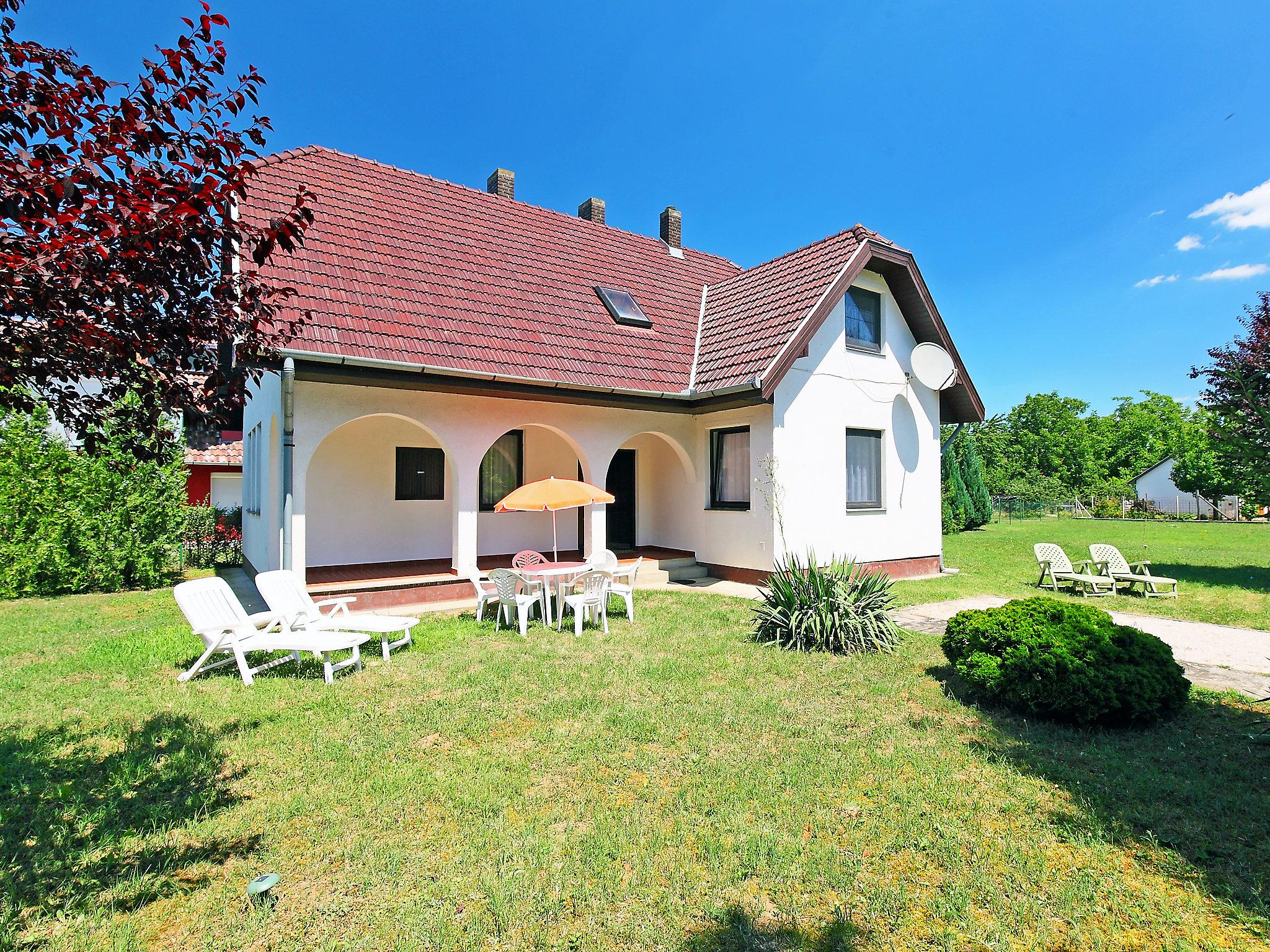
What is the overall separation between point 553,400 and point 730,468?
4126 mm

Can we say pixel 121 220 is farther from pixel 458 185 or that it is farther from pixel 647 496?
pixel 458 185

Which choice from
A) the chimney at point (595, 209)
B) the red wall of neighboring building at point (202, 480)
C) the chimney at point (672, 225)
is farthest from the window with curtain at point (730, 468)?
the red wall of neighboring building at point (202, 480)

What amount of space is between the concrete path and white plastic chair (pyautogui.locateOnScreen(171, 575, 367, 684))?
288 inches

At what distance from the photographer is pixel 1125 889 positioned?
120 inches

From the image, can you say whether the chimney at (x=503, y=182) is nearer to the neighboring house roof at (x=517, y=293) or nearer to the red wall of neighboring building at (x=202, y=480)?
the neighboring house roof at (x=517, y=293)

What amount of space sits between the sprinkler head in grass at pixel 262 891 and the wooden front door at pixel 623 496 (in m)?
12.3

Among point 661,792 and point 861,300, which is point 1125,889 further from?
point 861,300

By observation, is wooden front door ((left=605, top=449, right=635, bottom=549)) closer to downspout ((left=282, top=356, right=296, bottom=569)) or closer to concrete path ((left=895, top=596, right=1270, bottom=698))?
concrete path ((left=895, top=596, right=1270, bottom=698))

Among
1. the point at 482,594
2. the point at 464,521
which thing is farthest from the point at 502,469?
the point at 482,594

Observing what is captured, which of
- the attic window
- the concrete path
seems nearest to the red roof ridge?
the attic window

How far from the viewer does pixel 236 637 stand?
22.2 feet

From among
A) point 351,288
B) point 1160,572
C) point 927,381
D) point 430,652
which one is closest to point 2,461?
point 351,288

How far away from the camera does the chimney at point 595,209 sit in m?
18.4

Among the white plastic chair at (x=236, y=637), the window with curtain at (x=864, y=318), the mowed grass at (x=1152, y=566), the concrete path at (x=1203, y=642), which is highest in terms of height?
the window with curtain at (x=864, y=318)
